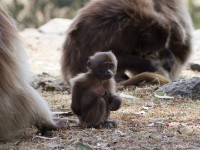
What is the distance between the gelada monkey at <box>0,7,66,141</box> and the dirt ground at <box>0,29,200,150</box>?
0.11m

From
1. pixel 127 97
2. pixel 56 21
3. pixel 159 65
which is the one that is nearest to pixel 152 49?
pixel 159 65

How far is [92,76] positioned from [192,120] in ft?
3.04

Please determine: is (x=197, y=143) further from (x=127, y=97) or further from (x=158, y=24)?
(x=158, y=24)

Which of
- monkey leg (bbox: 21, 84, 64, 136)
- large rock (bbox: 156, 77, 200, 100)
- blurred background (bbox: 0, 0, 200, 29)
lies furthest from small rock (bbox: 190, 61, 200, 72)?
blurred background (bbox: 0, 0, 200, 29)

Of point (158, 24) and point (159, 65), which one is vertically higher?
point (158, 24)

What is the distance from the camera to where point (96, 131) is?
471 centimetres

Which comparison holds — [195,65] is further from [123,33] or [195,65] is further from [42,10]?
[42,10]

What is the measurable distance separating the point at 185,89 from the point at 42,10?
11.4m

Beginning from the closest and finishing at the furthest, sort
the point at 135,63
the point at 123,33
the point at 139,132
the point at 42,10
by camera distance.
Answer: the point at 139,132, the point at 123,33, the point at 135,63, the point at 42,10

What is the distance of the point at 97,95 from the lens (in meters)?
4.79

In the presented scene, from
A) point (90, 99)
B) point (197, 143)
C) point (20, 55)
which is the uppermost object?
point (20, 55)

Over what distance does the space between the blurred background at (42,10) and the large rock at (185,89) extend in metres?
10.4

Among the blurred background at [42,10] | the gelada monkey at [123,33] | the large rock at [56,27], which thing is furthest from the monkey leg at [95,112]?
the blurred background at [42,10]

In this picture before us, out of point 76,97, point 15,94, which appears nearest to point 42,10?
point 76,97
